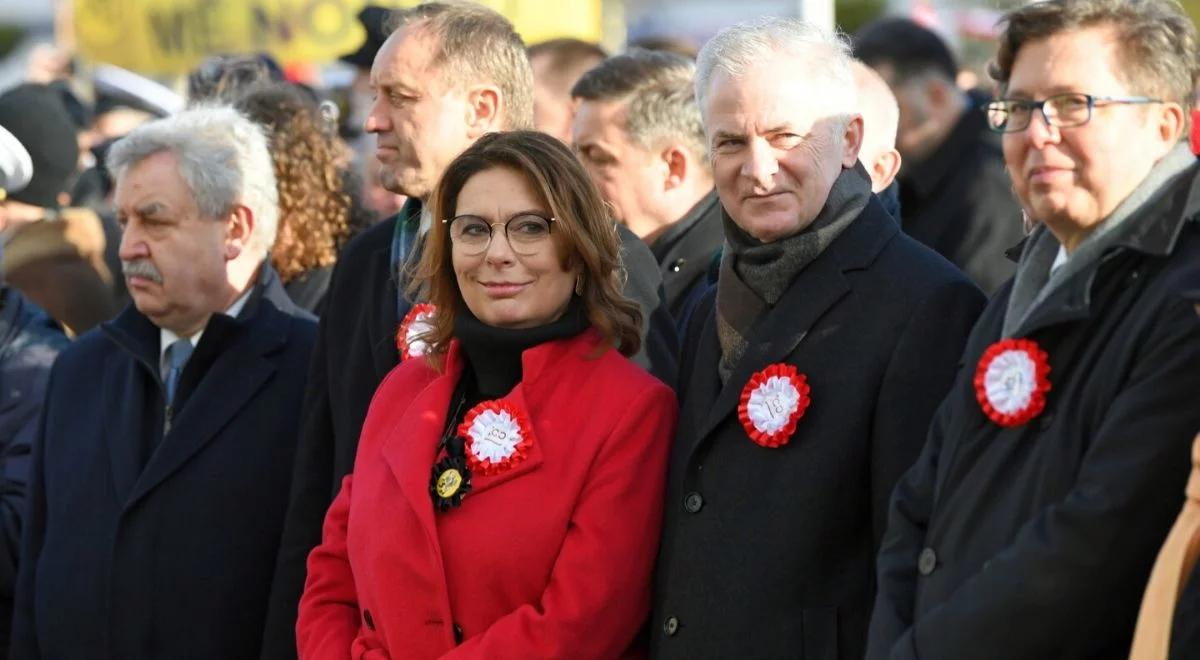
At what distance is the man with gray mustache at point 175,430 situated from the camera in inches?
213

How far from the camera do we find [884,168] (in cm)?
555

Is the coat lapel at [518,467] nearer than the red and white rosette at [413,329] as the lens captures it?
Yes

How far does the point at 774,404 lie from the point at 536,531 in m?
0.60

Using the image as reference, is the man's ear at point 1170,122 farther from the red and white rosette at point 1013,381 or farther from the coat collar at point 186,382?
the coat collar at point 186,382

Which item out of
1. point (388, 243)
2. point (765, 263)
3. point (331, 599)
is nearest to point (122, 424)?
point (388, 243)

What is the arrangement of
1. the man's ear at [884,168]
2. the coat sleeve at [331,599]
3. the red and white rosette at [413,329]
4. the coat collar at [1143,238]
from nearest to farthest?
the coat collar at [1143,238]
the coat sleeve at [331,599]
the red and white rosette at [413,329]
the man's ear at [884,168]

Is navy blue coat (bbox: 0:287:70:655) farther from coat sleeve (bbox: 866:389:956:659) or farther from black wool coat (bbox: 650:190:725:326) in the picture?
coat sleeve (bbox: 866:389:956:659)

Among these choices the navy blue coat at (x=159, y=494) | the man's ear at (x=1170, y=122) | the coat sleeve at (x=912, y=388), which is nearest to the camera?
the man's ear at (x=1170, y=122)

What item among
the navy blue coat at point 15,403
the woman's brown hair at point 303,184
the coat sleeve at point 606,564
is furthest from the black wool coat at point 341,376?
the navy blue coat at point 15,403

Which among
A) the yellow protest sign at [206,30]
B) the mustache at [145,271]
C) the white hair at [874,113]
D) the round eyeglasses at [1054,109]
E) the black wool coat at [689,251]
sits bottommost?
the yellow protest sign at [206,30]

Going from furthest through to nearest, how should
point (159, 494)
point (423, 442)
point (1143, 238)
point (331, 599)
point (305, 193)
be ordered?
point (305, 193) < point (159, 494) < point (331, 599) < point (423, 442) < point (1143, 238)

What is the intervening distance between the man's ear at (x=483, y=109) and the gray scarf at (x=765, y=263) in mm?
1238

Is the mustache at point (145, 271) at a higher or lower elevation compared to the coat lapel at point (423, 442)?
lower

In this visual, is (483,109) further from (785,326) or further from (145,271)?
(785,326)
